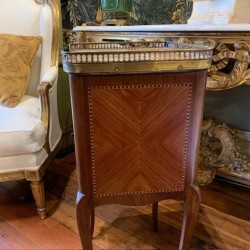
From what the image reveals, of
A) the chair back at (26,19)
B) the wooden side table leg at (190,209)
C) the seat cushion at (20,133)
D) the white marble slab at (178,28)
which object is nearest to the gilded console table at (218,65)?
the white marble slab at (178,28)

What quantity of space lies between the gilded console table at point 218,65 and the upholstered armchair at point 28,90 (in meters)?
0.24

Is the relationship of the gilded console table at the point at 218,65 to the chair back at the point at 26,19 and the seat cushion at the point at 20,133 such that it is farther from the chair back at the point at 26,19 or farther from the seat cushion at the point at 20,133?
the seat cushion at the point at 20,133

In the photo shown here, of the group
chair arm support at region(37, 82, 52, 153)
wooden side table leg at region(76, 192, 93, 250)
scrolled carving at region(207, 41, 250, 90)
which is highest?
scrolled carving at region(207, 41, 250, 90)

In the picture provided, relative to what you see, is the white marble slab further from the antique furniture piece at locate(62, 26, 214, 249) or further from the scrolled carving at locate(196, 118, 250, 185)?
the scrolled carving at locate(196, 118, 250, 185)

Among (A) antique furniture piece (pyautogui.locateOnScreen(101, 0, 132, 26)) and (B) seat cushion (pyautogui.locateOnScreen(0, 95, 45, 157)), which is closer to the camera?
(B) seat cushion (pyautogui.locateOnScreen(0, 95, 45, 157))

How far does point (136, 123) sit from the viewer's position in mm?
699

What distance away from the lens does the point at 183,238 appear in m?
0.82

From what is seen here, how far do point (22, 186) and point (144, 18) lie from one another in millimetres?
1316

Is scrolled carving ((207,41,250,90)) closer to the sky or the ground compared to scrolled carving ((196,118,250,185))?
closer to the sky

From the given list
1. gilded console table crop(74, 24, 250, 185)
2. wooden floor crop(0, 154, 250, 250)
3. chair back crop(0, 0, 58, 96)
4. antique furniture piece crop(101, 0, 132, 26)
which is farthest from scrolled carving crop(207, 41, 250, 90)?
chair back crop(0, 0, 58, 96)

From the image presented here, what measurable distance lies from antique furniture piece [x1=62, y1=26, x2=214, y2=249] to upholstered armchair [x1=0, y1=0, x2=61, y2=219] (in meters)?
0.51

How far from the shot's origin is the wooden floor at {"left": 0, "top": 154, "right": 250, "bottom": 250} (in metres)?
1.12

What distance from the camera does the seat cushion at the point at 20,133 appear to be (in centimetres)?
109

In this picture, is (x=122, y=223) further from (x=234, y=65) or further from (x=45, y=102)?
(x=234, y=65)
